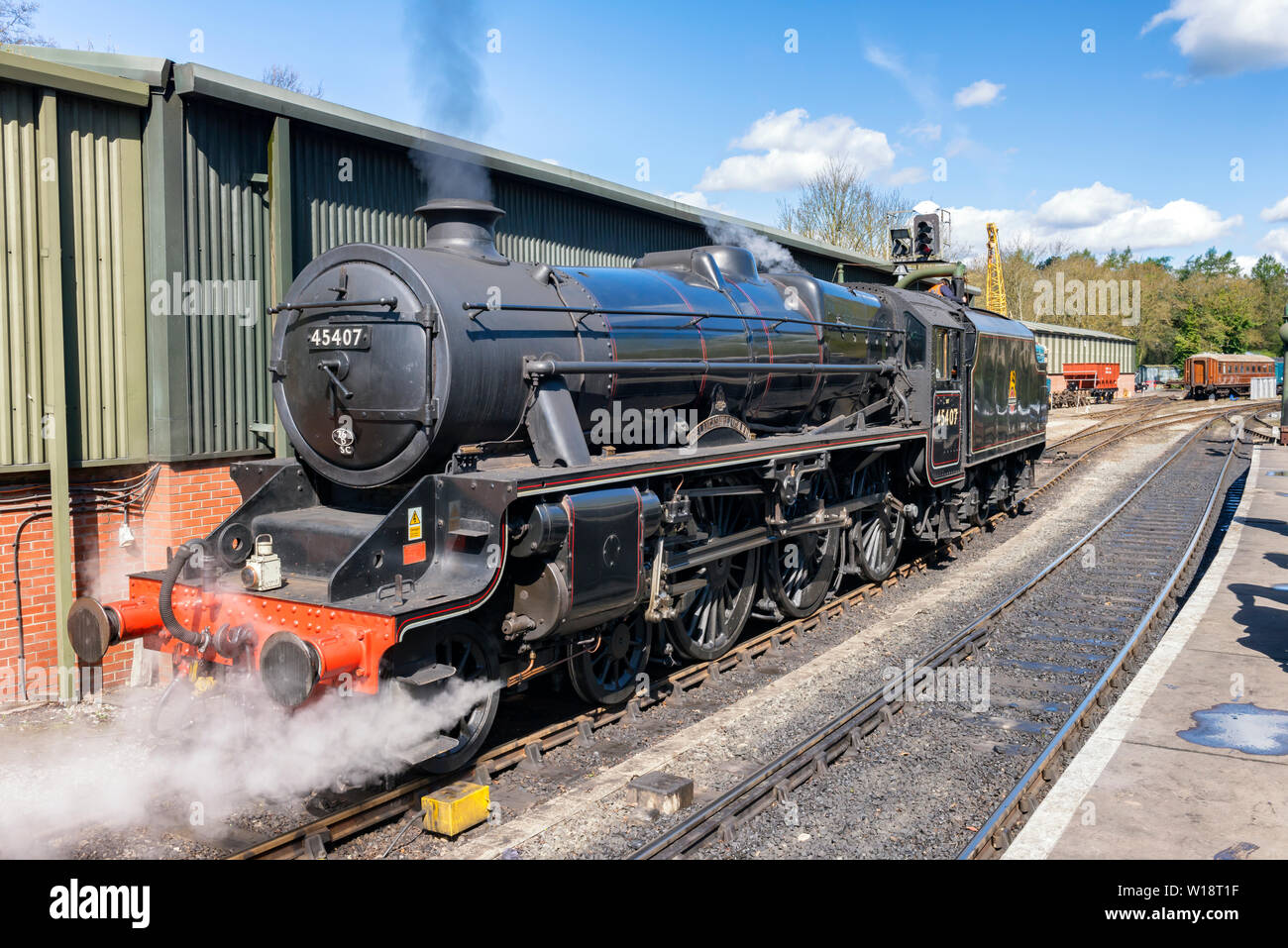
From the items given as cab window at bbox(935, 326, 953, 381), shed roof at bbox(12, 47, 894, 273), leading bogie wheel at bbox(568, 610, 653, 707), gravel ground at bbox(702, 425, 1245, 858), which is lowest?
gravel ground at bbox(702, 425, 1245, 858)

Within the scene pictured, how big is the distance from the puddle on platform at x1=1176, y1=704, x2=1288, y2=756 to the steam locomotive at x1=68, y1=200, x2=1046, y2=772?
10.8 ft

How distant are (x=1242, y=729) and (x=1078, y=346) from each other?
5038 cm

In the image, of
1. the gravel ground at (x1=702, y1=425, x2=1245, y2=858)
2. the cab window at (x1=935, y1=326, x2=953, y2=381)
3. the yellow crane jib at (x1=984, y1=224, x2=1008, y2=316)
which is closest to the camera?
the gravel ground at (x1=702, y1=425, x2=1245, y2=858)

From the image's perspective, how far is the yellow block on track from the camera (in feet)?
15.5

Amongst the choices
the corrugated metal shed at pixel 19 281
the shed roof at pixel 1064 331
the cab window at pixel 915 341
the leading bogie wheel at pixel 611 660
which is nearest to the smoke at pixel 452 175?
the corrugated metal shed at pixel 19 281

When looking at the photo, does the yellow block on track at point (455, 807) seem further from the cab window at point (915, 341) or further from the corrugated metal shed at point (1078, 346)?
the corrugated metal shed at point (1078, 346)

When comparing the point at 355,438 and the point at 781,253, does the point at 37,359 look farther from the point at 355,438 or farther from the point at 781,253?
the point at 781,253

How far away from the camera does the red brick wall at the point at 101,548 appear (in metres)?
6.71

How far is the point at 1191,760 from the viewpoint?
534 cm

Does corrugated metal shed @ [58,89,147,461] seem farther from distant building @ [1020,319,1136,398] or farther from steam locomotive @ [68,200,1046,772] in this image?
distant building @ [1020,319,1136,398]

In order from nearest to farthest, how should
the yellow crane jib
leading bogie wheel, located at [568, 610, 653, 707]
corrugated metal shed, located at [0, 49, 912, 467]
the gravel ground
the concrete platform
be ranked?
1. the concrete platform
2. the gravel ground
3. leading bogie wheel, located at [568, 610, 653, 707]
4. corrugated metal shed, located at [0, 49, 912, 467]
5. the yellow crane jib

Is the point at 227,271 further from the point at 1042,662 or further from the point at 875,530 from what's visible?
the point at 1042,662

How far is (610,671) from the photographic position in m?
6.85

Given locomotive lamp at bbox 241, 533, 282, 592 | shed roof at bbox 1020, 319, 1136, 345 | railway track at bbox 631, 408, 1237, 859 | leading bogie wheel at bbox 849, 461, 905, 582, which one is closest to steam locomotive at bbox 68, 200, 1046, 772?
locomotive lamp at bbox 241, 533, 282, 592
